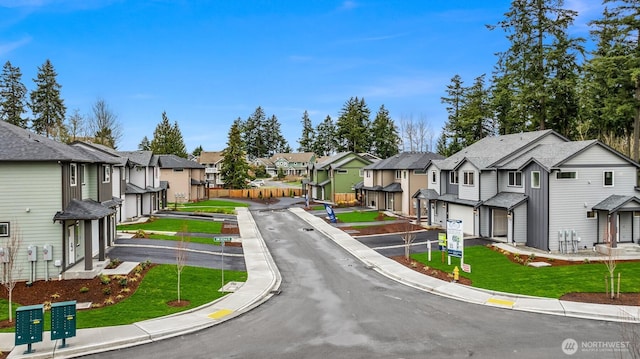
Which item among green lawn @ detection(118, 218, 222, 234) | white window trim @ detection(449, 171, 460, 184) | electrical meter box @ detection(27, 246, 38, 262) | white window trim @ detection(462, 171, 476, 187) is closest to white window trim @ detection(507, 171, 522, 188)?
white window trim @ detection(462, 171, 476, 187)

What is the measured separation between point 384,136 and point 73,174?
269 ft

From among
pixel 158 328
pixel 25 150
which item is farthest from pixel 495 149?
pixel 25 150

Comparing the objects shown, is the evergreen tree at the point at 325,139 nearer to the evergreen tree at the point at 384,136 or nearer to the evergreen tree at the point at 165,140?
the evergreen tree at the point at 384,136

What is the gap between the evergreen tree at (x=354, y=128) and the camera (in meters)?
95.4

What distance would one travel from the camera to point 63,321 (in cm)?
1255

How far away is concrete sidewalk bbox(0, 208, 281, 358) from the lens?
12.5 m

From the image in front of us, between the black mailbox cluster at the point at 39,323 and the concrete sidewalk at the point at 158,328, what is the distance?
1.22 feet

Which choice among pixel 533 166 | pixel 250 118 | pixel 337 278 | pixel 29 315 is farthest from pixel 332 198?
pixel 250 118

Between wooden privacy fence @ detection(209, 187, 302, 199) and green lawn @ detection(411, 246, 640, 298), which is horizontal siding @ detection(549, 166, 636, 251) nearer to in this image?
green lawn @ detection(411, 246, 640, 298)

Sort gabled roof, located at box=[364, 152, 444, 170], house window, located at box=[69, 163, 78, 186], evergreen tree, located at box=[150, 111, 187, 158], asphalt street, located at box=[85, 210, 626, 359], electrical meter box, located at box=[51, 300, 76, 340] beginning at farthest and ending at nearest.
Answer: evergreen tree, located at box=[150, 111, 187, 158] → gabled roof, located at box=[364, 152, 444, 170] → house window, located at box=[69, 163, 78, 186] → electrical meter box, located at box=[51, 300, 76, 340] → asphalt street, located at box=[85, 210, 626, 359]

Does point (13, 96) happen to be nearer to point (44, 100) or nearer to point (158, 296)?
point (44, 100)

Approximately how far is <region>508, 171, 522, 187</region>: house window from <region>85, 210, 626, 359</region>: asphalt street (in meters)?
15.1

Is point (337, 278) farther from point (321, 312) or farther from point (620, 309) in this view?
point (620, 309)

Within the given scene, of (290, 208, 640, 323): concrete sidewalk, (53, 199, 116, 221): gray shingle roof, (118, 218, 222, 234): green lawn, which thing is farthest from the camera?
(118, 218, 222, 234): green lawn
